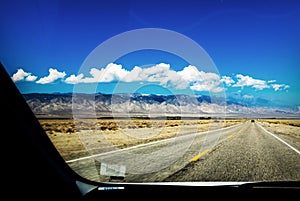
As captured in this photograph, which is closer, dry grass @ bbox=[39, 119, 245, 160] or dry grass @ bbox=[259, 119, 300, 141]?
dry grass @ bbox=[39, 119, 245, 160]

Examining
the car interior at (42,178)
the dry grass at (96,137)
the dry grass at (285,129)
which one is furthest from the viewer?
the dry grass at (285,129)

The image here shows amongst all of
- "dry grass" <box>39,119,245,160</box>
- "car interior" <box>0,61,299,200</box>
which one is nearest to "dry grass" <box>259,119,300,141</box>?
"dry grass" <box>39,119,245,160</box>

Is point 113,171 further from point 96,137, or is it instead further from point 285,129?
point 285,129

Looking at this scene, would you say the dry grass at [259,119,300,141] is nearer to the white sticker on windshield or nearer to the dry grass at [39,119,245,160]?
the dry grass at [39,119,245,160]

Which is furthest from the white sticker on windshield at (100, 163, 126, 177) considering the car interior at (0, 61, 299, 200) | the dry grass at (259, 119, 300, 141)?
the dry grass at (259, 119, 300, 141)

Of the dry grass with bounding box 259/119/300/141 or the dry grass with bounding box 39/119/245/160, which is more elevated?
the dry grass with bounding box 39/119/245/160

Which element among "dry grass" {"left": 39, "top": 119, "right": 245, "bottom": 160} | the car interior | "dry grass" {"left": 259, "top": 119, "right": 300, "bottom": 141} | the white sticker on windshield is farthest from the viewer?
"dry grass" {"left": 259, "top": 119, "right": 300, "bottom": 141}

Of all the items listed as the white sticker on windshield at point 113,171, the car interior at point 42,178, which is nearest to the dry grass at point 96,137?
the car interior at point 42,178

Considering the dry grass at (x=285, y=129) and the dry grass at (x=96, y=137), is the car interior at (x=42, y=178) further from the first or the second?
the dry grass at (x=285, y=129)

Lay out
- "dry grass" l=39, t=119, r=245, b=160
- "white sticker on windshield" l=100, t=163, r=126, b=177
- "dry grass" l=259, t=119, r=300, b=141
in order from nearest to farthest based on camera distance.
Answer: "white sticker on windshield" l=100, t=163, r=126, b=177, "dry grass" l=39, t=119, r=245, b=160, "dry grass" l=259, t=119, r=300, b=141

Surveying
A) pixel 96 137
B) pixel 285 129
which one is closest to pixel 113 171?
pixel 96 137

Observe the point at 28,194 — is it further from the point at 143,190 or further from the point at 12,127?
the point at 143,190

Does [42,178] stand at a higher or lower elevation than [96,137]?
higher

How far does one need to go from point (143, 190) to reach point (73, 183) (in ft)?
3.02
